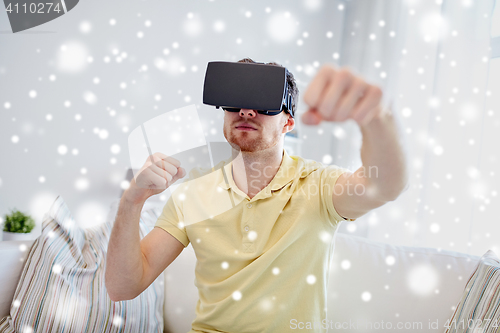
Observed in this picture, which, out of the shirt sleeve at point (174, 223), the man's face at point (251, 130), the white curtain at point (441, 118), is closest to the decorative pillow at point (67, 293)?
the shirt sleeve at point (174, 223)

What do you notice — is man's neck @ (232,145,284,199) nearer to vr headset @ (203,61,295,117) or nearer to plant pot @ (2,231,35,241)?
vr headset @ (203,61,295,117)

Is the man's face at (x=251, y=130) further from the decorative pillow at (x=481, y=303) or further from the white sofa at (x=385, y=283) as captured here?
the decorative pillow at (x=481, y=303)

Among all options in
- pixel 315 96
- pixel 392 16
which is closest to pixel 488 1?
pixel 392 16

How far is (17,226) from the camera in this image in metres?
1.72

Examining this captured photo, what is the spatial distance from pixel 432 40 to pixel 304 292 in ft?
6.32

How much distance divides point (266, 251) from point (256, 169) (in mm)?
254

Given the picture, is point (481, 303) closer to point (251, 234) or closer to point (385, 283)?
point (385, 283)

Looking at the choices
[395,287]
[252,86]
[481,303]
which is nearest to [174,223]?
[252,86]

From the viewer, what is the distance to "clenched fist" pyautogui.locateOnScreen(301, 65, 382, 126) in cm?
45

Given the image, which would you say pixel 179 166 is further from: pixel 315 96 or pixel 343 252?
pixel 343 252

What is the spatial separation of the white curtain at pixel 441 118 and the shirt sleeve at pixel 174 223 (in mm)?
Result: 1092

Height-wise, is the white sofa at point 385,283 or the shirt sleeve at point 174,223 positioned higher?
the shirt sleeve at point 174,223

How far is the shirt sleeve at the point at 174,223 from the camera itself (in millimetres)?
1050

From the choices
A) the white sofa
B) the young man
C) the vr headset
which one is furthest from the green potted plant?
the vr headset
